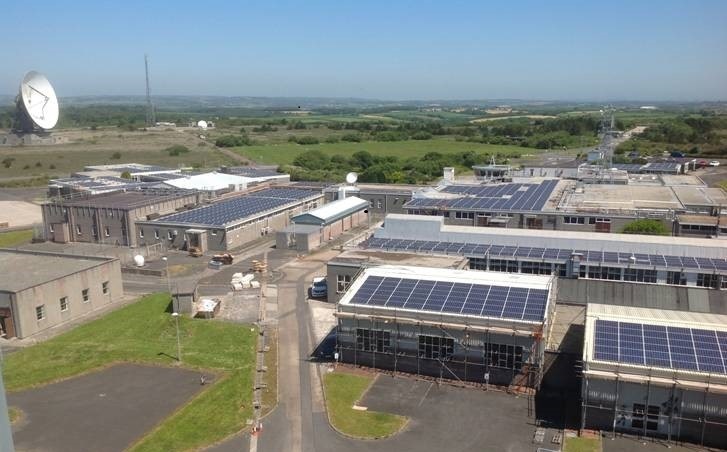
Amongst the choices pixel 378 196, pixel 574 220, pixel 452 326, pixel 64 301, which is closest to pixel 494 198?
pixel 574 220

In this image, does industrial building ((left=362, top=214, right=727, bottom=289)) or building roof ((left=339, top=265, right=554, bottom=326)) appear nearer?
building roof ((left=339, top=265, right=554, bottom=326))

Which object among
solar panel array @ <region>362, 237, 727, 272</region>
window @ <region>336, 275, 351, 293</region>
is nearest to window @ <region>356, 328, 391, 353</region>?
window @ <region>336, 275, 351, 293</region>

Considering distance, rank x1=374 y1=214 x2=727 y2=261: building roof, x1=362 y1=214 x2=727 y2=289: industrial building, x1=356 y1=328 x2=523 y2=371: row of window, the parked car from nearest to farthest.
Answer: x1=356 y1=328 x2=523 y2=371: row of window, x1=362 y1=214 x2=727 y2=289: industrial building, x1=374 y1=214 x2=727 y2=261: building roof, the parked car

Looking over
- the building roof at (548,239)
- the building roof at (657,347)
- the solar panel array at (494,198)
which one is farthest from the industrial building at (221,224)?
the building roof at (657,347)

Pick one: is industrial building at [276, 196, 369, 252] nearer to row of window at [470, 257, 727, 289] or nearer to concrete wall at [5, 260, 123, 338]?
concrete wall at [5, 260, 123, 338]

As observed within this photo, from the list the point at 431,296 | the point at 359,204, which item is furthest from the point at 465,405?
the point at 359,204

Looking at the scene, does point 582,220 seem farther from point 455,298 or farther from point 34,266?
point 34,266

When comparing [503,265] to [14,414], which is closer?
[14,414]
